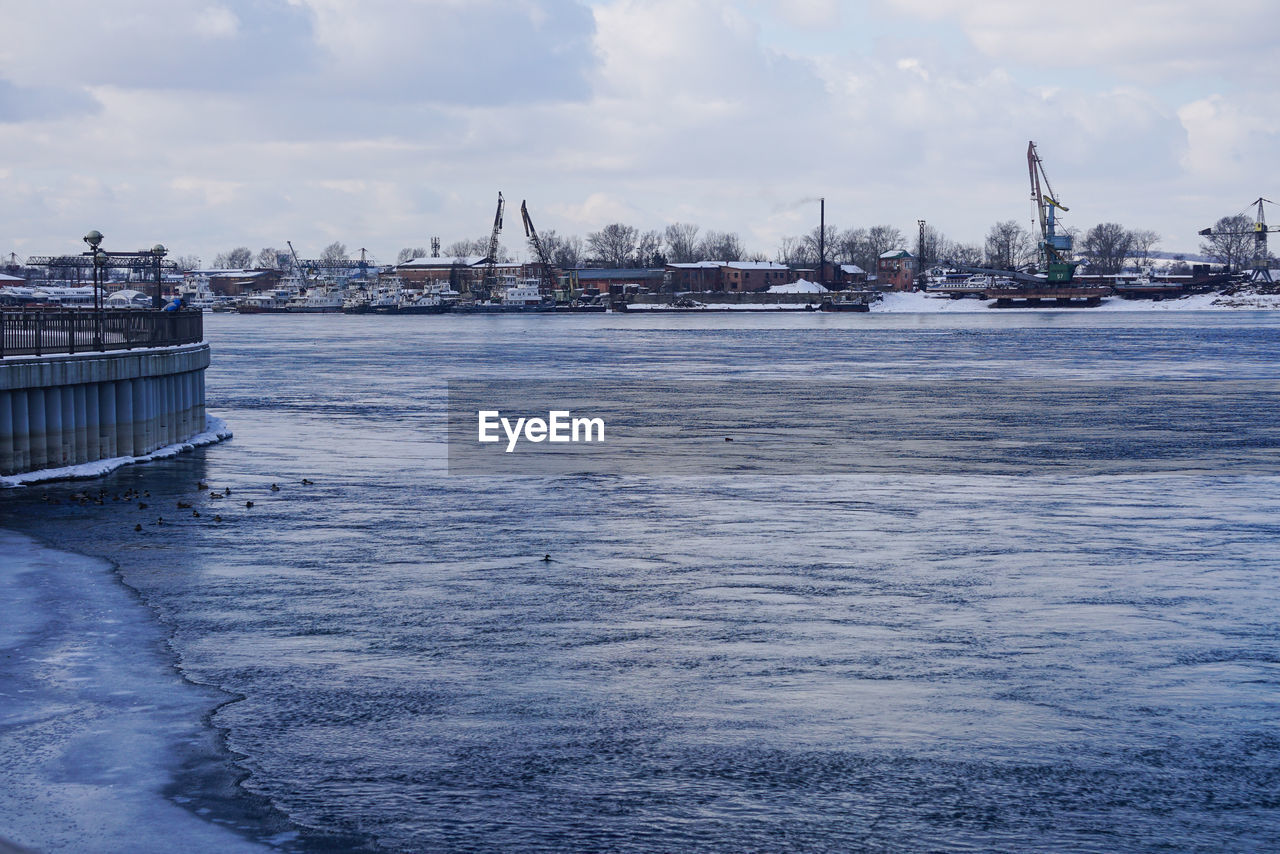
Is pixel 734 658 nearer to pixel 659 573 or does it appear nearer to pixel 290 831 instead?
pixel 659 573

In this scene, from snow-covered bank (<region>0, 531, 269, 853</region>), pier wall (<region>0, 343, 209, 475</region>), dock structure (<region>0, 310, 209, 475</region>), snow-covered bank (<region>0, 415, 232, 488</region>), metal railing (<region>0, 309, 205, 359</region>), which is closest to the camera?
snow-covered bank (<region>0, 531, 269, 853</region>)

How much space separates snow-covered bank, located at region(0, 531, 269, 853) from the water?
1.33ft

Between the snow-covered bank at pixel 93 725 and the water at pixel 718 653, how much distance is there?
406 mm

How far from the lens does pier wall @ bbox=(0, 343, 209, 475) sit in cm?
3073

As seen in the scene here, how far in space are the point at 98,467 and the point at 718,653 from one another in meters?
21.6

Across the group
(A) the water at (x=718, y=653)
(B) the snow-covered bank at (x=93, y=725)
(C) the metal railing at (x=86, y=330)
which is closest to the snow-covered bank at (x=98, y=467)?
(A) the water at (x=718, y=653)

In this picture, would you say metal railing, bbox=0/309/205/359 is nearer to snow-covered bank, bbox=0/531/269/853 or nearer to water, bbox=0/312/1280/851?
water, bbox=0/312/1280/851

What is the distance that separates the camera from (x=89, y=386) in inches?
1296

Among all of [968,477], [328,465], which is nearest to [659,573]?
[968,477]

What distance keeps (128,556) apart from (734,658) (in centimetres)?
1187

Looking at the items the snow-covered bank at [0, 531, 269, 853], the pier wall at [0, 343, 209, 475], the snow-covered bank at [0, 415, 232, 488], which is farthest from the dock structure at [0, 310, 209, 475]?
the snow-covered bank at [0, 531, 269, 853]

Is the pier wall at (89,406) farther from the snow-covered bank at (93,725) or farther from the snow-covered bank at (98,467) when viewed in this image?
the snow-covered bank at (93,725)

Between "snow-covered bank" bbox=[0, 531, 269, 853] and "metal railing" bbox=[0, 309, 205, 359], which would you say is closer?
"snow-covered bank" bbox=[0, 531, 269, 853]

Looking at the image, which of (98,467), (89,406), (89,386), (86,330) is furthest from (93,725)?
(86,330)
